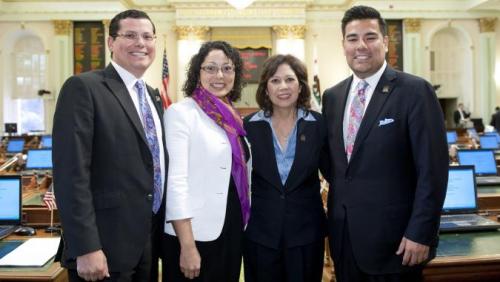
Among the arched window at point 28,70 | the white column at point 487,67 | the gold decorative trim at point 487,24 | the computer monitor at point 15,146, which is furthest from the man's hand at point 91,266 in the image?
the gold decorative trim at point 487,24

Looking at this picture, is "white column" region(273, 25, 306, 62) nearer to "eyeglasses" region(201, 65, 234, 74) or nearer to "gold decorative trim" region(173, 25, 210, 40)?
"gold decorative trim" region(173, 25, 210, 40)

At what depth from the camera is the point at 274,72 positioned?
235 cm

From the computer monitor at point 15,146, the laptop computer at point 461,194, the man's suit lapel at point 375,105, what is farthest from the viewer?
the computer monitor at point 15,146

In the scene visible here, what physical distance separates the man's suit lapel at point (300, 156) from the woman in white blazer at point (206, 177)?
0.22 meters

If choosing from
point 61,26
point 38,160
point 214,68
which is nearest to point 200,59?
point 214,68

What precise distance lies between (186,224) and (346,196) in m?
0.73

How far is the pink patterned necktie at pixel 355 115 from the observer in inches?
81.7

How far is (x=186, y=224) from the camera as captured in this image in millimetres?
2008

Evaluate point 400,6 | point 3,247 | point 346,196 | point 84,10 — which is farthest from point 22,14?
point 346,196

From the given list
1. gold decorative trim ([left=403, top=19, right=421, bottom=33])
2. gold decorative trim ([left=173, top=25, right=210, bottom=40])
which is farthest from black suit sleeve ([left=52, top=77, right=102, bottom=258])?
gold decorative trim ([left=403, top=19, right=421, bottom=33])

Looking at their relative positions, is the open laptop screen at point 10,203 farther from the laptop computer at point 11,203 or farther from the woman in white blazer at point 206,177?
the woman in white blazer at point 206,177

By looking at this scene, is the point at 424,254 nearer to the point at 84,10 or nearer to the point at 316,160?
the point at 316,160

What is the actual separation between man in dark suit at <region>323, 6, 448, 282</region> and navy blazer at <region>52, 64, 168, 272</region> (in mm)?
887

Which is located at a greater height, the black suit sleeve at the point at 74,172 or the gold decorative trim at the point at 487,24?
the gold decorative trim at the point at 487,24
